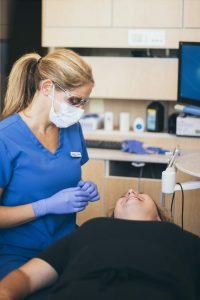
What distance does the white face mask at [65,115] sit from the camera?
1986 millimetres

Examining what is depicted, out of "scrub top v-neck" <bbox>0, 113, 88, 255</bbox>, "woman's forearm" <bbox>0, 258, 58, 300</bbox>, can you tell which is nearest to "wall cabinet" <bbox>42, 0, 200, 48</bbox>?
"scrub top v-neck" <bbox>0, 113, 88, 255</bbox>

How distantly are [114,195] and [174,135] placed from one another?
1.93ft

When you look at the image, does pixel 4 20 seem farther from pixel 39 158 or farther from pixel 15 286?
pixel 15 286

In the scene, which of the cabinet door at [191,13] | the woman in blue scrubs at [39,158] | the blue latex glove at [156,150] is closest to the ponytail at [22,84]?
the woman in blue scrubs at [39,158]

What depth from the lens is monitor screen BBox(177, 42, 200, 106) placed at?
9.82 feet

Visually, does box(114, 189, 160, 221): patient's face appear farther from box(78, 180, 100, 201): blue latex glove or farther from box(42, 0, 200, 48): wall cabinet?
box(42, 0, 200, 48): wall cabinet

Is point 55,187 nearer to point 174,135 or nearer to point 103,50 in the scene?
point 174,135

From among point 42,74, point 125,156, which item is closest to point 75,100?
point 42,74

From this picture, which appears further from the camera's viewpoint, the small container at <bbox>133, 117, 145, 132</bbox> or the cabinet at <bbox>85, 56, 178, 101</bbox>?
the small container at <bbox>133, 117, 145, 132</bbox>

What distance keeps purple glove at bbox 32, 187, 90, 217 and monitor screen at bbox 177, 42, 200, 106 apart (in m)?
1.40

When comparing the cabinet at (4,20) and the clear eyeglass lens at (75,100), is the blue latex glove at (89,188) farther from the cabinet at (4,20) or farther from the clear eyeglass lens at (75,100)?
the cabinet at (4,20)

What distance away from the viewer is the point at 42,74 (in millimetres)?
1953

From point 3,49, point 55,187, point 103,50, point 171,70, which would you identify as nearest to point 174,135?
point 171,70

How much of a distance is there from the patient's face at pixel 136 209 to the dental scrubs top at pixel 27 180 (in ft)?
0.74
